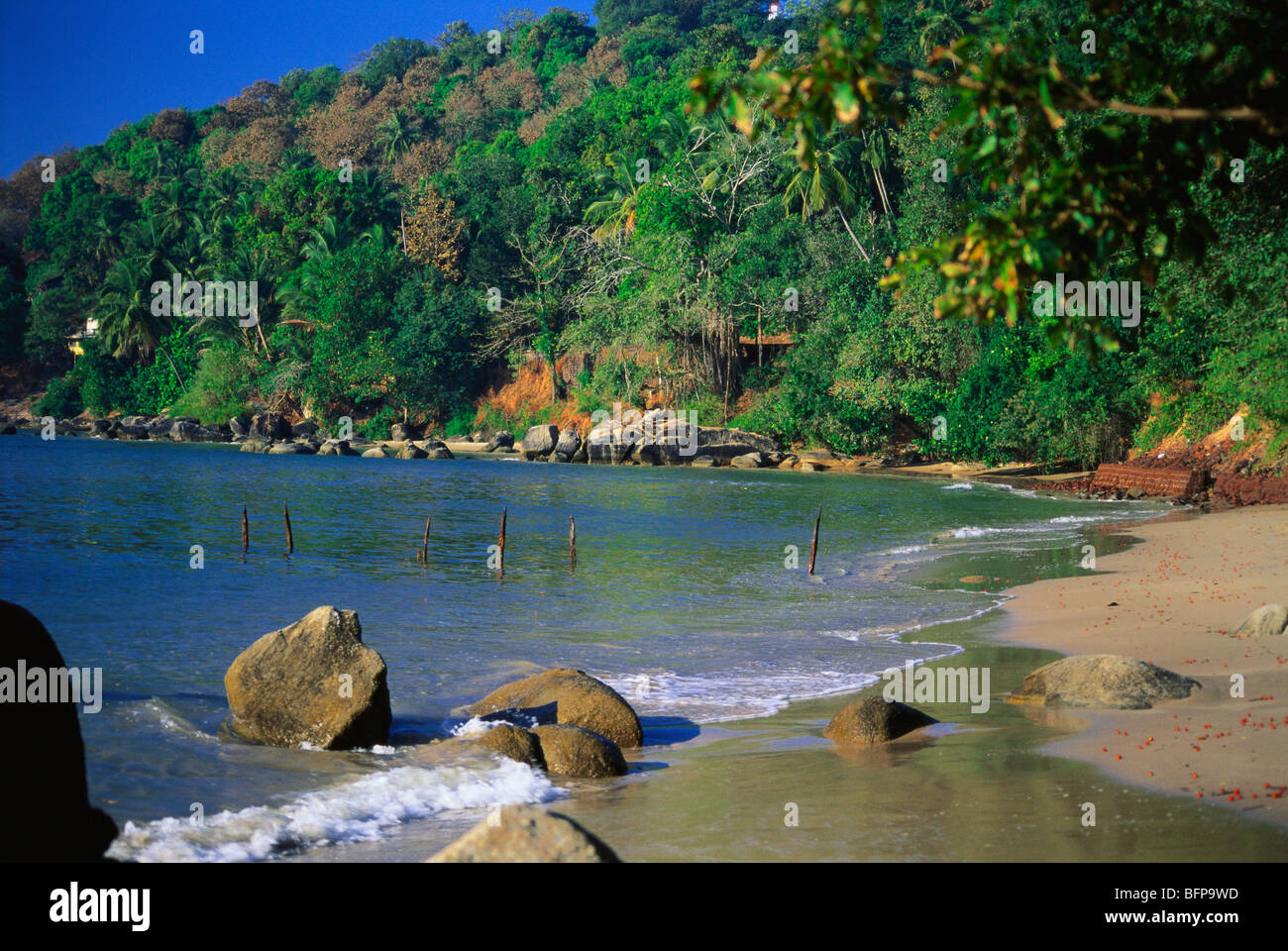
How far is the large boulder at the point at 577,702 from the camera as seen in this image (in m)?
10.4

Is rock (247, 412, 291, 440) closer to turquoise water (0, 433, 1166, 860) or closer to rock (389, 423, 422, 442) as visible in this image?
rock (389, 423, 422, 442)

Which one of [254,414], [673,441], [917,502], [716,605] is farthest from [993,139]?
[254,414]

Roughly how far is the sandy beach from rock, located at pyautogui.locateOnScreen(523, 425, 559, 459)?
38.2 metres

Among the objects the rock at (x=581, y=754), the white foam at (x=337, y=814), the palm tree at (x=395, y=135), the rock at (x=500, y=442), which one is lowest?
the white foam at (x=337, y=814)

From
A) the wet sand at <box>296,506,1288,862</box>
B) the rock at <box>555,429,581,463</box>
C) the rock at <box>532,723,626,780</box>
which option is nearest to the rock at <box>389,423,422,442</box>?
the rock at <box>555,429,581,463</box>

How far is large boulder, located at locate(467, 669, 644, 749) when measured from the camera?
10.4 metres

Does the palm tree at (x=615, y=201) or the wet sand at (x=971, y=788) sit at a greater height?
the palm tree at (x=615, y=201)

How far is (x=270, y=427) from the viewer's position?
68.8 m

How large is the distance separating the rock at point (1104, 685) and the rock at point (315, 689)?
621 cm

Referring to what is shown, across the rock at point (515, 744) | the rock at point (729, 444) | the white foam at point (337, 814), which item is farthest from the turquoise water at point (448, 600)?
the rock at point (729, 444)

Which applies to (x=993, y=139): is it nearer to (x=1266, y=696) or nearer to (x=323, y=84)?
(x=1266, y=696)

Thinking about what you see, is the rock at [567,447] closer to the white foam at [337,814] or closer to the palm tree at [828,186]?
the palm tree at [828,186]

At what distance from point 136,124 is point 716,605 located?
113340 millimetres

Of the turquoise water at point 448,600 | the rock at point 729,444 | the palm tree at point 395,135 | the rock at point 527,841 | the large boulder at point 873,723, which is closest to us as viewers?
the rock at point 527,841
